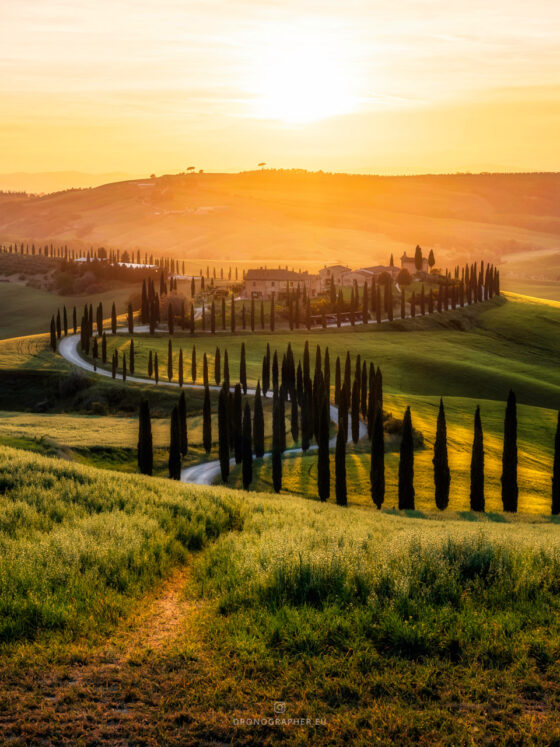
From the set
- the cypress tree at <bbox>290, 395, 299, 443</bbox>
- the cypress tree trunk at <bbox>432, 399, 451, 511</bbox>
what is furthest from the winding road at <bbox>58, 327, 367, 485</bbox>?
the cypress tree trunk at <bbox>432, 399, 451, 511</bbox>

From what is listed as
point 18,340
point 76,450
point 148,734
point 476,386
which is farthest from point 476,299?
point 148,734

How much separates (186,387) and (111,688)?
91.3 m

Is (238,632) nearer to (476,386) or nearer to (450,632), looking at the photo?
(450,632)

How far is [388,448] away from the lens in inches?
2913

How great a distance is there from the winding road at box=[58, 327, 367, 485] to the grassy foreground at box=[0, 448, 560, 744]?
41.9 meters

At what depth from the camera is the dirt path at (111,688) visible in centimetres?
1124

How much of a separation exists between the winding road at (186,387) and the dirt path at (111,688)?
45073 millimetres

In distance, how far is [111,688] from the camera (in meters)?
12.5

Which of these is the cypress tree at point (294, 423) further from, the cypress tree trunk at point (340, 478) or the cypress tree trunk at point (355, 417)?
the cypress tree trunk at point (340, 478)

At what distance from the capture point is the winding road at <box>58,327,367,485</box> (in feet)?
217

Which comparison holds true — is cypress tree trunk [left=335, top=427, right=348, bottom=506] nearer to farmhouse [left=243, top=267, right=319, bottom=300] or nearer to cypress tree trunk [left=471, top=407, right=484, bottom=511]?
cypress tree trunk [left=471, top=407, right=484, bottom=511]

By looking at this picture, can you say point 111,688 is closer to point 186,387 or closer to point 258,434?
point 258,434

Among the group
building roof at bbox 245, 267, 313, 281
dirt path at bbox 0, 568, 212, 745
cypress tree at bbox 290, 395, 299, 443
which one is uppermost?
building roof at bbox 245, 267, 313, 281

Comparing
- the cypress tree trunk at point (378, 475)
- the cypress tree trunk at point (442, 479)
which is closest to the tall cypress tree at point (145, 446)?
the cypress tree trunk at point (378, 475)
